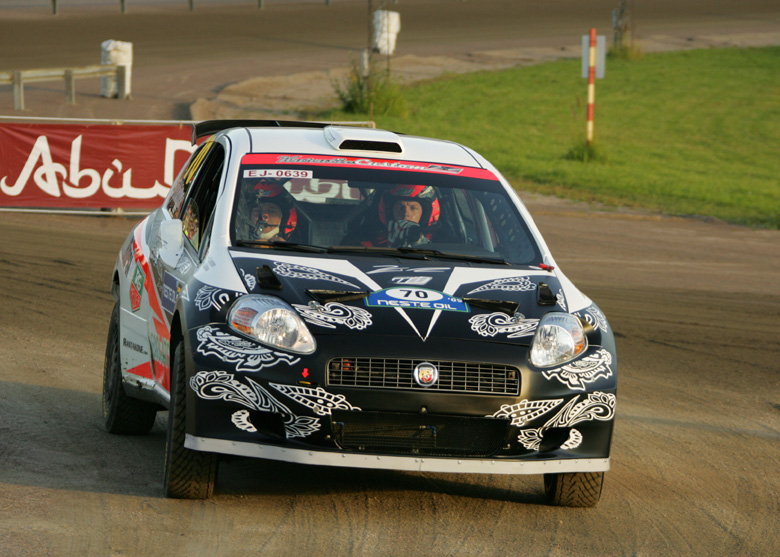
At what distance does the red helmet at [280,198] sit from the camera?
6.60m

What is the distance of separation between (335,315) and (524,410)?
0.93 m

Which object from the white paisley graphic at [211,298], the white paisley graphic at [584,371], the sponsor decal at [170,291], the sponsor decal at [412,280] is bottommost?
the white paisley graphic at [584,371]

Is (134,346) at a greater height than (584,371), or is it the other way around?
(584,371)

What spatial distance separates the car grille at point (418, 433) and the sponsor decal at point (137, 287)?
6.74ft

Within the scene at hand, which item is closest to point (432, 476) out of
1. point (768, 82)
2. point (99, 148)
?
point (99, 148)

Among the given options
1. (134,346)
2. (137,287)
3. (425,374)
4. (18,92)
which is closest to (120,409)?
(134,346)

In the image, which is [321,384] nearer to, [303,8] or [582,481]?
[582,481]

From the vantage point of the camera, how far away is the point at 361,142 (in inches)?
277

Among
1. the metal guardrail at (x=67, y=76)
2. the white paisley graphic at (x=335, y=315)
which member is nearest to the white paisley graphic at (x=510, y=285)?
the white paisley graphic at (x=335, y=315)

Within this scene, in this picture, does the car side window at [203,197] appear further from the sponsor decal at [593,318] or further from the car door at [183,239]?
the sponsor decal at [593,318]

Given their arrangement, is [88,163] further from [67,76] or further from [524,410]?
[524,410]

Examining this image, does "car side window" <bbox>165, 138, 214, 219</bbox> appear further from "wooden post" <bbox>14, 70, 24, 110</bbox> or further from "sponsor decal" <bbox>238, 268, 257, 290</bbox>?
"wooden post" <bbox>14, 70, 24, 110</bbox>

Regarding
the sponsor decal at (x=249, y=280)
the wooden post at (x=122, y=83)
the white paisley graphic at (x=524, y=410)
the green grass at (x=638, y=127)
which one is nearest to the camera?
the white paisley graphic at (x=524, y=410)

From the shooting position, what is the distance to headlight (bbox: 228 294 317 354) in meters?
5.52
